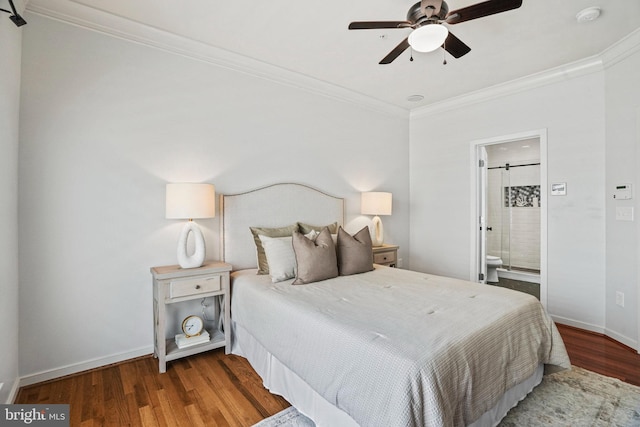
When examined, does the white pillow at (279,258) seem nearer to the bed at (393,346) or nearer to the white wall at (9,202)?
the bed at (393,346)

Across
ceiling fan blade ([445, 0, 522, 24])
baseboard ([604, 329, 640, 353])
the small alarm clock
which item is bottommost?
baseboard ([604, 329, 640, 353])

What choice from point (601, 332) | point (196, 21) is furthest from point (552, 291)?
point (196, 21)

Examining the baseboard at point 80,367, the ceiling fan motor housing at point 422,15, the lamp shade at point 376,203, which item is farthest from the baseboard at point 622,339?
the baseboard at point 80,367

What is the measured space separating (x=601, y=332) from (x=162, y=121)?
456 cm

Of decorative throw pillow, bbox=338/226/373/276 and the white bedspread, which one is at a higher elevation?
decorative throw pillow, bbox=338/226/373/276

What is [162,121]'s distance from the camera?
266 cm

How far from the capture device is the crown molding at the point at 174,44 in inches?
87.2

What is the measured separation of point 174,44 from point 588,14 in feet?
10.7

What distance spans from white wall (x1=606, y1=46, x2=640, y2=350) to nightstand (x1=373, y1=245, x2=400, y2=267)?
2.06 meters

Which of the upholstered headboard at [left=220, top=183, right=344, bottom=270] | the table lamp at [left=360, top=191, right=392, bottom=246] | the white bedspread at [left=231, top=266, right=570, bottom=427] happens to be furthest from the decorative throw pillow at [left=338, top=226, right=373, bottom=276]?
the table lamp at [left=360, top=191, right=392, bottom=246]

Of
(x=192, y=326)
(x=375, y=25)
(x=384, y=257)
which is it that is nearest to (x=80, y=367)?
(x=192, y=326)

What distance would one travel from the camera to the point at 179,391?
210 cm

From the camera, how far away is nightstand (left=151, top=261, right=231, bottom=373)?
2.33 m

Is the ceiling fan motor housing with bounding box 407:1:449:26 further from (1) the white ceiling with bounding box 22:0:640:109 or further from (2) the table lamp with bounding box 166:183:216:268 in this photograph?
(2) the table lamp with bounding box 166:183:216:268
